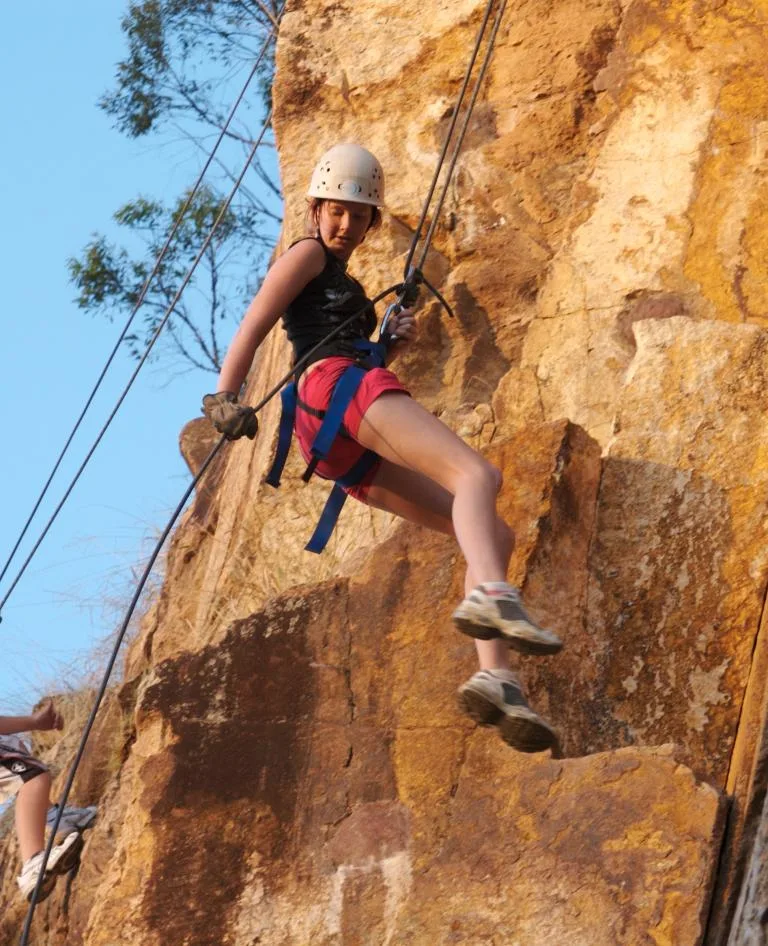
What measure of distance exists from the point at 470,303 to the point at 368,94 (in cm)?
144

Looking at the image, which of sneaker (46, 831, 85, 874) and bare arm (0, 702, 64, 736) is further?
bare arm (0, 702, 64, 736)

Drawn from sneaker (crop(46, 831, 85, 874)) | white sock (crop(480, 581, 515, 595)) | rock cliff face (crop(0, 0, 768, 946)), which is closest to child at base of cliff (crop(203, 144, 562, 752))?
white sock (crop(480, 581, 515, 595))

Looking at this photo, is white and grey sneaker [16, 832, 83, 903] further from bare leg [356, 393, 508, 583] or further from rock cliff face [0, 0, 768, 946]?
bare leg [356, 393, 508, 583]

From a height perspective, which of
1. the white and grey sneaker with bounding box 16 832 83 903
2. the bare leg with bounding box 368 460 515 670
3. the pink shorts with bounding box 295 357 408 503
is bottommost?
the white and grey sneaker with bounding box 16 832 83 903

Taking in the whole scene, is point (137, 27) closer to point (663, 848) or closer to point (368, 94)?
point (368, 94)

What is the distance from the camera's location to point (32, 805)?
7.83 meters

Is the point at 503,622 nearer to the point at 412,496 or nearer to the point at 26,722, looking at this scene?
the point at 412,496

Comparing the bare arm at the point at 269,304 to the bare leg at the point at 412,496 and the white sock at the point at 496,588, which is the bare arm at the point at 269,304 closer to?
the bare leg at the point at 412,496

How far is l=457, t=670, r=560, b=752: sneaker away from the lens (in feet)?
16.9

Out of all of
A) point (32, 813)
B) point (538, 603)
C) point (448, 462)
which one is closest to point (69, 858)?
point (32, 813)

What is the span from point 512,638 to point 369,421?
101 centimetres

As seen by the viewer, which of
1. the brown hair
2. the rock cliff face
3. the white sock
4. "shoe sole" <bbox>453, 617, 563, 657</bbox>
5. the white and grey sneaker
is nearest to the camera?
"shoe sole" <bbox>453, 617, 563, 657</bbox>

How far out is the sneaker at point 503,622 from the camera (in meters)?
5.09

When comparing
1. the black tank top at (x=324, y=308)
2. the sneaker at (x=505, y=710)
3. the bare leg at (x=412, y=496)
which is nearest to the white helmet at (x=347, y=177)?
the black tank top at (x=324, y=308)
